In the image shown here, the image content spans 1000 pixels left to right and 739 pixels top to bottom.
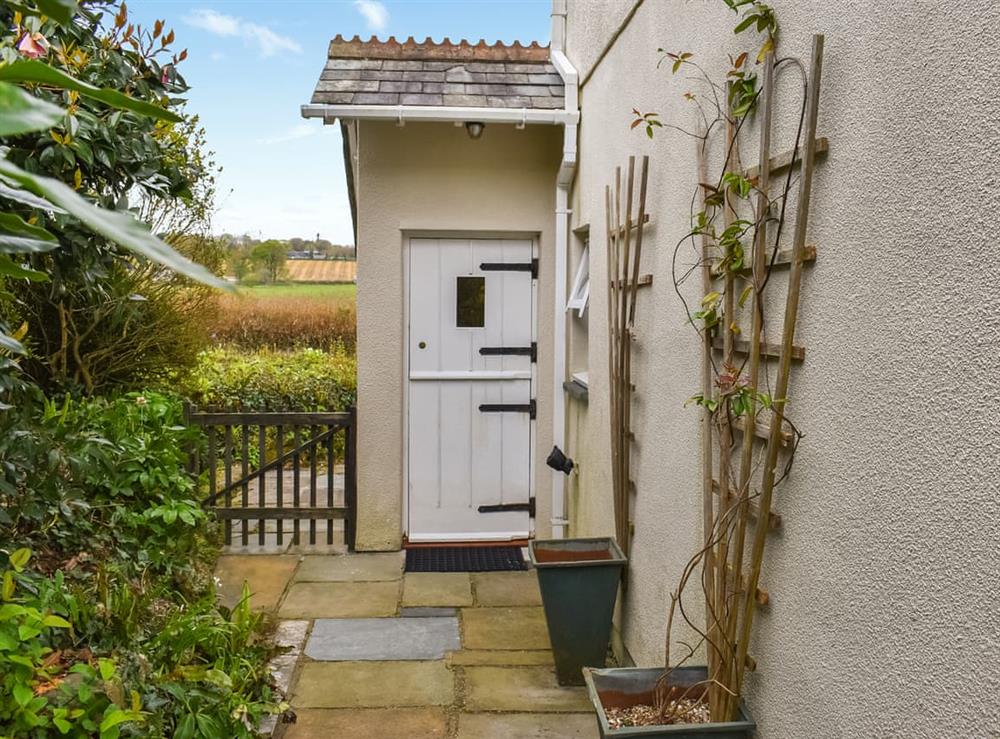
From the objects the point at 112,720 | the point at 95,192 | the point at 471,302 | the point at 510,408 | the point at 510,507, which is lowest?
the point at 510,507

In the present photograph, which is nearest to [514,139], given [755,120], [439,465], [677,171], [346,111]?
[346,111]

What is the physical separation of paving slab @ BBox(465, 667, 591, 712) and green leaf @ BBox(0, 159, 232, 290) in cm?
353

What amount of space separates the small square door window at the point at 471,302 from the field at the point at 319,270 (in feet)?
47.2

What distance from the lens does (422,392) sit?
5934 mm

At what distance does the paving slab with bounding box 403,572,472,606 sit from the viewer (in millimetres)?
4965

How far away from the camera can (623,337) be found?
387 cm

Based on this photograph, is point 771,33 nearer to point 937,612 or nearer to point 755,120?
point 755,120

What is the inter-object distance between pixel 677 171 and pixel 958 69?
1792 mm

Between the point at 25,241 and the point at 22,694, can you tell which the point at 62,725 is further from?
the point at 25,241

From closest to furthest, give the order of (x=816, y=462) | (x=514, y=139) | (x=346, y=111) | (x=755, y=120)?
1. (x=816, y=462)
2. (x=755, y=120)
3. (x=346, y=111)
4. (x=514, y=139)

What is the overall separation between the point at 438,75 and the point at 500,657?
356 cm

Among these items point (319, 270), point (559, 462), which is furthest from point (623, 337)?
point (319, 270)

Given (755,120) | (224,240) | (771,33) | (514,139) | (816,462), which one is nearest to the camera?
(816,462)

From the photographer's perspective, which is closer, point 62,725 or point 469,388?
point 62,725
